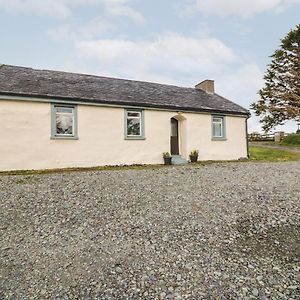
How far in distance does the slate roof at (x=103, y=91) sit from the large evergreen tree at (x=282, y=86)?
1228 centimetres

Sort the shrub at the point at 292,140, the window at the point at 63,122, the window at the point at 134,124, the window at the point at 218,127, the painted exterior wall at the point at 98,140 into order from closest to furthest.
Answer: the painted exterior wall at the point at 98,140, the window at the point at 63,122, the window at the point at 134,124, the window at the point at 218,127, the shrub at the point at 292,140

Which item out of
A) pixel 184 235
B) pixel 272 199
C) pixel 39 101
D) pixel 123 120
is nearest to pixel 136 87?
pixel 123 120

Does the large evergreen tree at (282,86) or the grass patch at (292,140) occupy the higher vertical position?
the large evergreen tree at (282,86)

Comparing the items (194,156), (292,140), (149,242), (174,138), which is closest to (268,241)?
(149,242)

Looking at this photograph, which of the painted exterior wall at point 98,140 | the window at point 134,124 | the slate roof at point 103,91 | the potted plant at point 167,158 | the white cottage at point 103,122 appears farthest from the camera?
the potted plant at point 167,158

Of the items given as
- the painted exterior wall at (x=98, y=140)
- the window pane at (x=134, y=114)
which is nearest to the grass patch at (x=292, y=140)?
the painted exterior wall at (x=98, y=140)

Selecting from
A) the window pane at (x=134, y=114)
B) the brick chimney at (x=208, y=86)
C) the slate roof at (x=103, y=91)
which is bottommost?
the window pane at (x=134, y=114)

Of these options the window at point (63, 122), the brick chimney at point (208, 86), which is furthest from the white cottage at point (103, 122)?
the brick chimney at point (208, 86)

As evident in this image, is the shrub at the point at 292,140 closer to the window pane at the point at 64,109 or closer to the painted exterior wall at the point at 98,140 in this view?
the painted exterior wall at the point at 98,140

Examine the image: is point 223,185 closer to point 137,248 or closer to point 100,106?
point 137,248

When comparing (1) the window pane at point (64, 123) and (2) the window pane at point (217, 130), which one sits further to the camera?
(2) the window pane at point (217, 130)

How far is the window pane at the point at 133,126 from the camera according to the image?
14453mm

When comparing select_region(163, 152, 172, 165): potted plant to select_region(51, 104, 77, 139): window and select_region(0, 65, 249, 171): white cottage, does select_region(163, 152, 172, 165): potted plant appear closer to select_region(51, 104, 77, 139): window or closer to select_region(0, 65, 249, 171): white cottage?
select_region(0, 65, 249, 171): white cottage

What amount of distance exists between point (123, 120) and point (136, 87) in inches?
137
